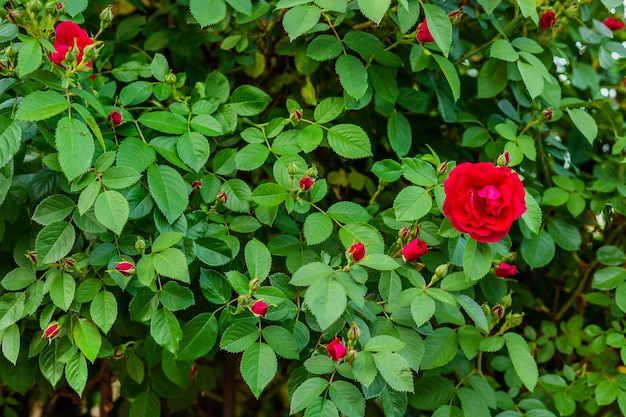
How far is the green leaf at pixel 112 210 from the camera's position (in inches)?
37.5

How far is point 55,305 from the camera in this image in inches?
41.4

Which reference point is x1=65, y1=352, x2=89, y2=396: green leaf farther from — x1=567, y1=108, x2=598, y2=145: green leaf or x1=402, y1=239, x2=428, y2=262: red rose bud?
x1=567, y1=108, x2=598, y2=145: green leaf

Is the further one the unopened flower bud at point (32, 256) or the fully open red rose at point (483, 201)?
the unopened flower bud at point (32, 256)

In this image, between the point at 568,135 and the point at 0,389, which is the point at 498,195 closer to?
the point at 568,135

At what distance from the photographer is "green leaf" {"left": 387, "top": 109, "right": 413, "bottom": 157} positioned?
1.31m

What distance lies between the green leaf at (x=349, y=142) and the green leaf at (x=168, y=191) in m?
0.27

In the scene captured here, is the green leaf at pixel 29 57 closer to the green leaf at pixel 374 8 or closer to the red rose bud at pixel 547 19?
the green leaf at pixel 374 8

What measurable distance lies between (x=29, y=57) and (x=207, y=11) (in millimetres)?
306

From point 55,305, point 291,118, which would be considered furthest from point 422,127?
point 55,305

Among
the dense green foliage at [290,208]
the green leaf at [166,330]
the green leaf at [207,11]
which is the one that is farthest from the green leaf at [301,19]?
the green leaf at [166,330]

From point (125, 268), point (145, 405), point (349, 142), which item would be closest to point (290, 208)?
point (349, 142)

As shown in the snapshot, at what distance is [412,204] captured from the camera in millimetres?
1057

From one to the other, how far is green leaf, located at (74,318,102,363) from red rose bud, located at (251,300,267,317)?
0.83 ft

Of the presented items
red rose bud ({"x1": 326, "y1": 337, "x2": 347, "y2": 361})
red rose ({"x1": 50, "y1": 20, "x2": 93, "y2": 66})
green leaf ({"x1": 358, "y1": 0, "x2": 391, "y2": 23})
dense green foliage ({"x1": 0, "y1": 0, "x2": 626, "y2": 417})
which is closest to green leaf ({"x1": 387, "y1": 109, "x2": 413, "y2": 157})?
dense green foliage ({"x1": 0, "y1": 0, "x2": 626, "y2": 417})
